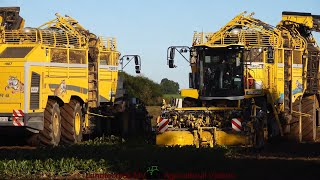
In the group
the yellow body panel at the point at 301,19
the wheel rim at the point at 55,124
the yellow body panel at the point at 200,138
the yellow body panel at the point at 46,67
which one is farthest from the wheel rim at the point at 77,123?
the yellow body panel at the point at 301,19

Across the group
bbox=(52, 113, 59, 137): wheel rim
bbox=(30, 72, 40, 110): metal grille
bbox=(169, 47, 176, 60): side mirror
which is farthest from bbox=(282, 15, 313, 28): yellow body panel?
bbox=(30, 72, 40, 110): metal grille

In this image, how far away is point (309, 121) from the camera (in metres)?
26.8

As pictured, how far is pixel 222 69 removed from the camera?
2328 centimetres

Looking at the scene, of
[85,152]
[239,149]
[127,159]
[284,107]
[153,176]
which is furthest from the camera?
[284,107]

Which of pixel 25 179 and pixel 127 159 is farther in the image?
pixel 127 159

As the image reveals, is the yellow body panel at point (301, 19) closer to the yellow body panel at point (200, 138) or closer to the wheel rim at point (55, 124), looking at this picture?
the yellow body panel at point (200, 138)

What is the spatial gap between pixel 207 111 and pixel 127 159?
632 cm

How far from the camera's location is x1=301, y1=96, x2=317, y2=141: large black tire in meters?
26.8

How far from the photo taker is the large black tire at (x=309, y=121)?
87.9 feet

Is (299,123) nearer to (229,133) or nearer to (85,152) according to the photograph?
(229,133)

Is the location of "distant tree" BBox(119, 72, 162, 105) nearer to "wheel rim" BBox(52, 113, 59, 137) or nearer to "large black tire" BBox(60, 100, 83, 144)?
"large black tire" BBox(60, 100, 83, 144)

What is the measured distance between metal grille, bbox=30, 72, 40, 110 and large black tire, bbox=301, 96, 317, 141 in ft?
37.0

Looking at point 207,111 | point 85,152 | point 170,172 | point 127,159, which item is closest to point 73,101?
point 207,111

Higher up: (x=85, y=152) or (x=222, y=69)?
(x=222, y=69)
